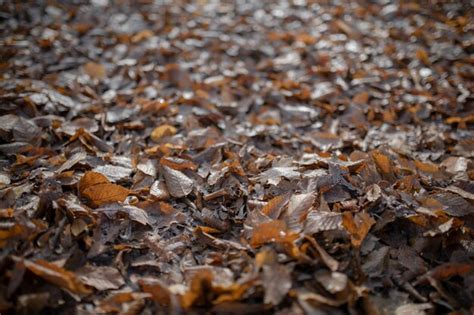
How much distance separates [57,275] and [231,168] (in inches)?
32.7

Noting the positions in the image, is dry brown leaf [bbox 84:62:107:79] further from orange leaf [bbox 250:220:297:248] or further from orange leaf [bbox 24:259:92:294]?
orange leaf [bbox 250:220:297:248]

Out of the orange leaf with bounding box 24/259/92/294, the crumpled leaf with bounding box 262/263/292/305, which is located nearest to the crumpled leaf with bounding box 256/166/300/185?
the crumpled leaf with bounding box 262/263/292/305

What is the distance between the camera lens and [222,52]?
114 inches

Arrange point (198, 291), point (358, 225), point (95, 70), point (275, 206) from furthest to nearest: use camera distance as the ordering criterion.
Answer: point (95, 70) → point (275, 206) → point (358, 225) → point (198, 291)

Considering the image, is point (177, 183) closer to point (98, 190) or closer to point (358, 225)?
point (98, 190)

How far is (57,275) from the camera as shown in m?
1.07

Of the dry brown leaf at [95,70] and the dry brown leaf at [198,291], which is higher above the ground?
the dry brown leaf at [95,70]

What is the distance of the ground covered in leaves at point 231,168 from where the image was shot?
3.77 feet

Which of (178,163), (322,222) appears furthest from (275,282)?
(178,163)

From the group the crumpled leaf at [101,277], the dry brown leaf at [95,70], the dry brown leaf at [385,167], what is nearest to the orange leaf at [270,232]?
the crumpled leaf at [101,277]

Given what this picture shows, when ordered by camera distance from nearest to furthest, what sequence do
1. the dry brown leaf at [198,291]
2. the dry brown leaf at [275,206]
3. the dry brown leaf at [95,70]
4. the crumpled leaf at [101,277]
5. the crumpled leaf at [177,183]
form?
the dry brown leaf at [198,291] → the crumpled leaf at [101,277] → the dry brown leaf at [275,206] → the crumpled leaf at [177,183] → the dry brown leaf at [95,70]

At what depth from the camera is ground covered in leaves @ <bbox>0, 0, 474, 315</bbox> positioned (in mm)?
1148

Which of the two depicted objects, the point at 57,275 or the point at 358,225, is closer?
the point at 57,275

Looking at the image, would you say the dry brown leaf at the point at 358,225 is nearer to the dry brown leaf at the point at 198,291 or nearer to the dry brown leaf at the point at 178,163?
the dry brown leaf at the point at 198,291
